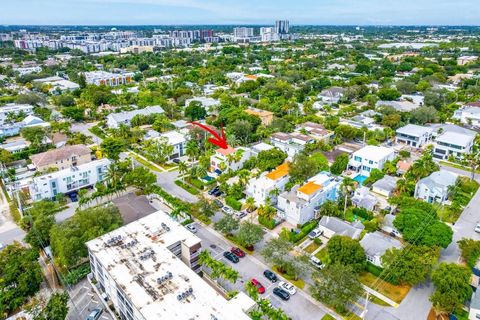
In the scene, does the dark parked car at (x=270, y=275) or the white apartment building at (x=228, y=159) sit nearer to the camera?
the dark parked car at (x=270, y=275)

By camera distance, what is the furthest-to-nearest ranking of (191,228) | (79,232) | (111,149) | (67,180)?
(111,149)
(67,180)
(191,228)
(79,232)

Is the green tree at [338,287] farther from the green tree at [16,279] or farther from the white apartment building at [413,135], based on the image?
the white apartment building at [413,135]

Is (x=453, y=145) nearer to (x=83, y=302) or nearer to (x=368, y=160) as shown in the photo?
(x=368, y=160)

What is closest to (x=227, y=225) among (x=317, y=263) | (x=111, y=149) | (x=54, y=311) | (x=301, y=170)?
(x=317, y=263)

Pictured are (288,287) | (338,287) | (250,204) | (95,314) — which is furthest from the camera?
(250,204)

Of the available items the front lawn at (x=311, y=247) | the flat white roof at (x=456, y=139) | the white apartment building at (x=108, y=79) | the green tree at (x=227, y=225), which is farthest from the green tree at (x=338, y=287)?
the white apartment building at (x=108, y=79)

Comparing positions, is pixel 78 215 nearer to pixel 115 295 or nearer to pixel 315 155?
pixel 115 295

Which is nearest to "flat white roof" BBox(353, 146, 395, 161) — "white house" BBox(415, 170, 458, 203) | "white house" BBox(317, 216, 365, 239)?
"white house" BBox(415, 170, 458, 203)
